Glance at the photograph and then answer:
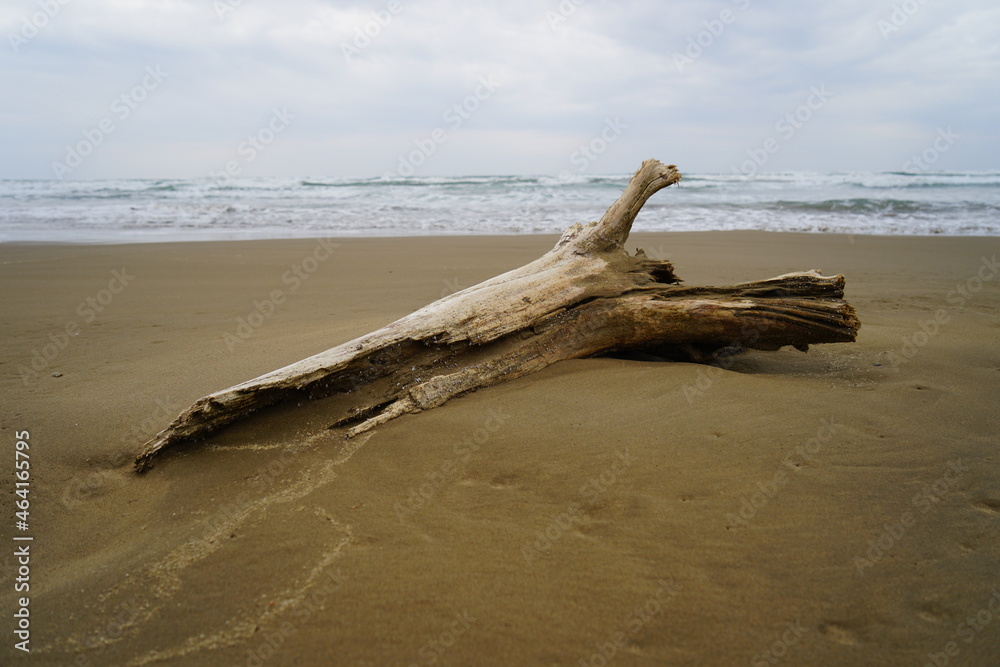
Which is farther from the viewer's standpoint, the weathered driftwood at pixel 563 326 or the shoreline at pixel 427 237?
the shoreline at pixel 427 237

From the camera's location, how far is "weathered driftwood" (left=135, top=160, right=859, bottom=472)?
328 cm

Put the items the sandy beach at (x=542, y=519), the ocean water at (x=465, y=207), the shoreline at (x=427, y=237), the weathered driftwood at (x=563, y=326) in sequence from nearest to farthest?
the sandy beach at (x=542, y=519)
the weathered driftwood at (x=563, y=326)
the shoreline at (x=427, y=237)
the ocean water at (x=465, y=207)

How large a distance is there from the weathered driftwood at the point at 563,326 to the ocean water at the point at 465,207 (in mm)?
10604

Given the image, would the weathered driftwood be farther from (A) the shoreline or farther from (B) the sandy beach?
(A) the shoreline

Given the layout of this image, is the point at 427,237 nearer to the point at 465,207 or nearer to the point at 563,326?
the point at 465,207

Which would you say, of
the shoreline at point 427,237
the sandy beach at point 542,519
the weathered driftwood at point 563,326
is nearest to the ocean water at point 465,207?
the shoreline at point 427,237

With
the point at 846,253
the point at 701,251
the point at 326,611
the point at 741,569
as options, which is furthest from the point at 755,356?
the point at 846,253

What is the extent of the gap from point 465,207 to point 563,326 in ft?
58.0

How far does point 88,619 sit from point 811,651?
2.32 m

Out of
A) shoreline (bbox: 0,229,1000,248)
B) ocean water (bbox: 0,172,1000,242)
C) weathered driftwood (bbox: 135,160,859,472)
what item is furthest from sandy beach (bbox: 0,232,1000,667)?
ocean water (bbox: 0,172,1000,242)

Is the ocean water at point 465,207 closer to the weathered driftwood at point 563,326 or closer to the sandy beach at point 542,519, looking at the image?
the weathered driftwood at point 563,326

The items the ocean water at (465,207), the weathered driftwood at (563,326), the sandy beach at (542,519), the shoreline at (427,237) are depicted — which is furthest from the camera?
the ocean water at (465,207)

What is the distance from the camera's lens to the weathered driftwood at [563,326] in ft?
10.8

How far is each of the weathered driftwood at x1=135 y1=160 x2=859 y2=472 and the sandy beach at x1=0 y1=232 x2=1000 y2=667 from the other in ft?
0.56
